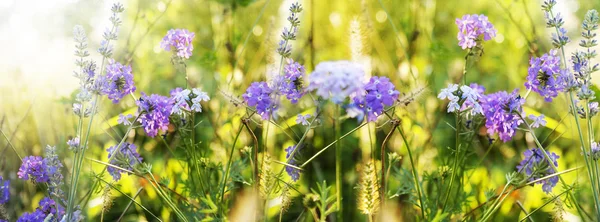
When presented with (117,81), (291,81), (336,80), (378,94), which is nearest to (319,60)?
(291,81)

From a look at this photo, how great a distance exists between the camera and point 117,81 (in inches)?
63.2

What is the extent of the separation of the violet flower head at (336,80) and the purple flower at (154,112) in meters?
0.62

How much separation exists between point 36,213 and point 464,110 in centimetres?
129

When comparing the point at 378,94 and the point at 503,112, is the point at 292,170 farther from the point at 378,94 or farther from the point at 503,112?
Answer: the point at 503,112

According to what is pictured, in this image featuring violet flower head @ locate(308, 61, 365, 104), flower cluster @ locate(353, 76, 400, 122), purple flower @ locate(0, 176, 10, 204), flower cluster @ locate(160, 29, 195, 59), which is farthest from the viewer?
purple flower @ locate(0, 176, 10, 204)

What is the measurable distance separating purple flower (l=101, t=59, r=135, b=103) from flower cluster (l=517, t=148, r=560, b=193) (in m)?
1.16

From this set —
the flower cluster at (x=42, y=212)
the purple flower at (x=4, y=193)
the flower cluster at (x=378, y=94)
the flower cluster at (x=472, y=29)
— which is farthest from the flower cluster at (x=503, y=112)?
the purple flower at (x=4, y=193)

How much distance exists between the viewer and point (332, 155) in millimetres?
1535

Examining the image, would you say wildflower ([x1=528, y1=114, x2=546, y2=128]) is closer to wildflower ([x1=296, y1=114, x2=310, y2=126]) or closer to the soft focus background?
the soft focus background

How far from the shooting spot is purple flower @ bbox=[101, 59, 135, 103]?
158cm

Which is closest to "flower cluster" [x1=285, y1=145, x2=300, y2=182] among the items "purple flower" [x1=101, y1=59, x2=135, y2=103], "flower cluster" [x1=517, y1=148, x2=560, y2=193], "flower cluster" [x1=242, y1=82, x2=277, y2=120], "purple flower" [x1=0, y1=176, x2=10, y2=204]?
"flower cluster" [x1=242, y1=82, x2=277, y2=120]

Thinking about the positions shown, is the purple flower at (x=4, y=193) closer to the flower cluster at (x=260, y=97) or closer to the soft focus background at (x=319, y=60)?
the soft focus background at (x=319, y=60)

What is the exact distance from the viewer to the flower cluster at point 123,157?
161 centimetres

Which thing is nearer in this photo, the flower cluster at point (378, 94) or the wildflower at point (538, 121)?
the flower cluster at point (378, 94)
